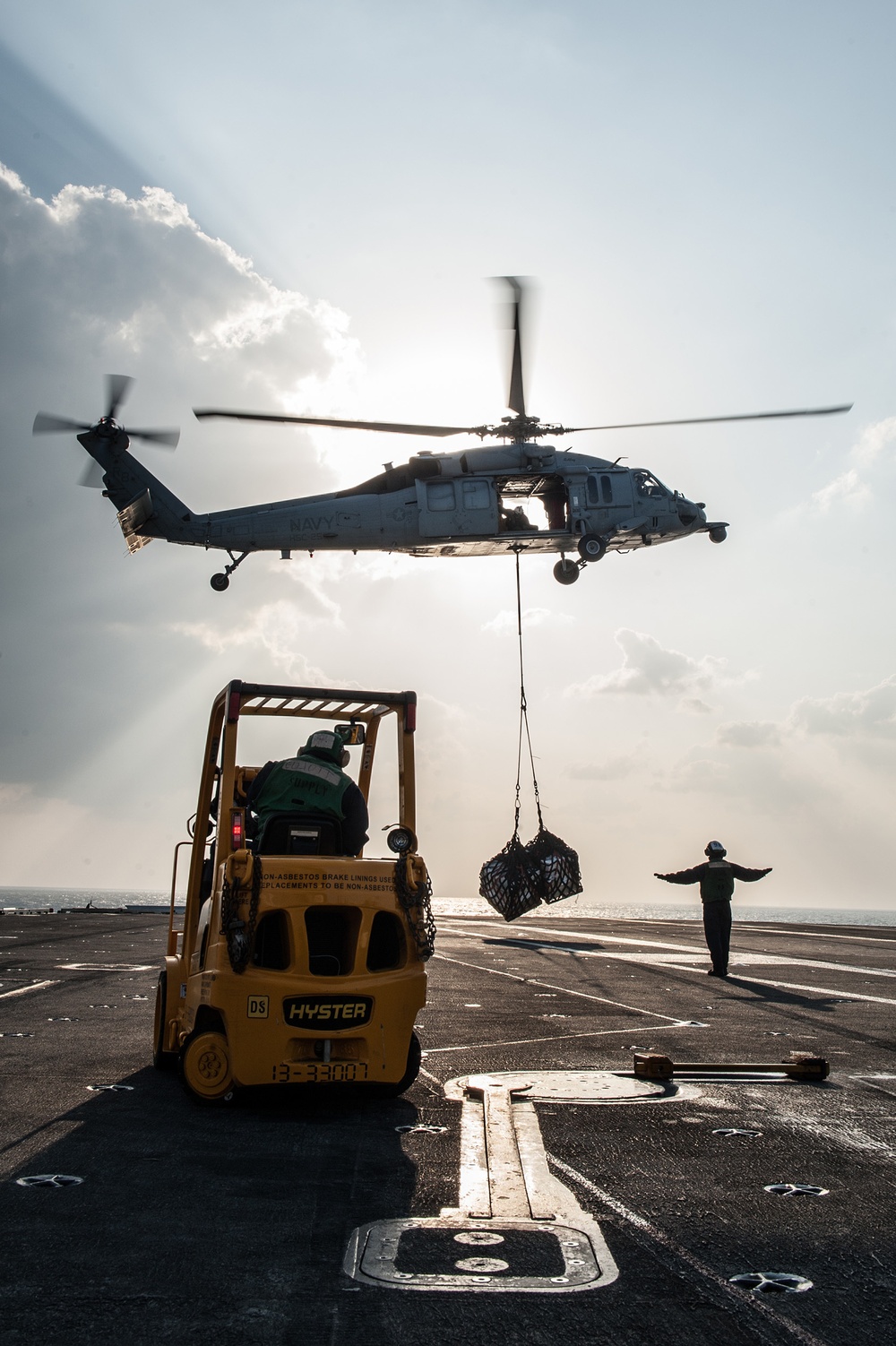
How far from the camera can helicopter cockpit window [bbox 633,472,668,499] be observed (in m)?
28.1

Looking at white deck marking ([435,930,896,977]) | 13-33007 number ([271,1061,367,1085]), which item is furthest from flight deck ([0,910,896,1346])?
white deck marking ([435,930,896,977])

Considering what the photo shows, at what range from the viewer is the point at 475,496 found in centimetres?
2678

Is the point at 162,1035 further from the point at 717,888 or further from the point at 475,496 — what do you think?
the point at 475,496

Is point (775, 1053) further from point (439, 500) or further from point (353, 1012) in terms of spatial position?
point (439, 500)

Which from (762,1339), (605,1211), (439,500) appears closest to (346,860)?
(605,1211)

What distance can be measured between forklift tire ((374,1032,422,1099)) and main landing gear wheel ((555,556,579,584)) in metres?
21.0

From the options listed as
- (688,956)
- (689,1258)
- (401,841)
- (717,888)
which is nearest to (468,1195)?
(689,1258)

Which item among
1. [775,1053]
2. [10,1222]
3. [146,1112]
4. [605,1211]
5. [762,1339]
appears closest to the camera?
[762,1339]

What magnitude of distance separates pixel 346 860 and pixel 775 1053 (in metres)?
4.90

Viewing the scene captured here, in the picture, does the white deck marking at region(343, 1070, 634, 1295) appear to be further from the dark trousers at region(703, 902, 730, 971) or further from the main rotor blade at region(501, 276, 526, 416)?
the main rotor blade at region(501, 276, 526, 416)

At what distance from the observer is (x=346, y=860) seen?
774cm

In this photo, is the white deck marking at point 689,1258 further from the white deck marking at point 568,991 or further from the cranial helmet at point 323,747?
the white deck marking at point 568,991

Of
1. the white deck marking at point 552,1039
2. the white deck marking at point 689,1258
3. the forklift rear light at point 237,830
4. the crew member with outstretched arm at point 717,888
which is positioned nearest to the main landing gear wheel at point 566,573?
the crew member with outstretched arm at point 717,888

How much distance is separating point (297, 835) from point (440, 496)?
1935cm
